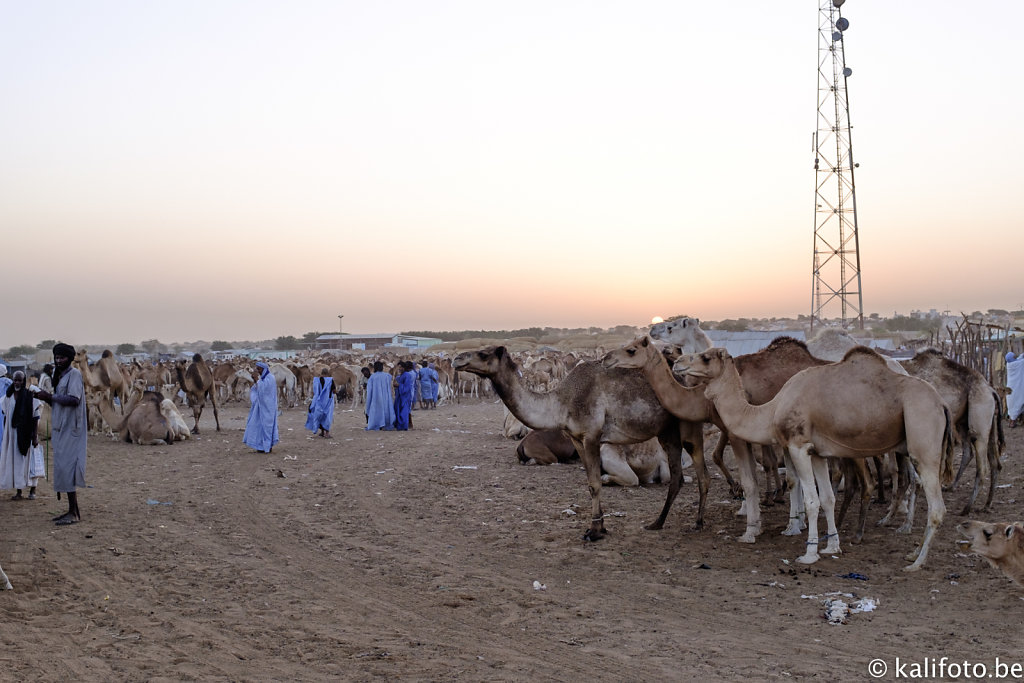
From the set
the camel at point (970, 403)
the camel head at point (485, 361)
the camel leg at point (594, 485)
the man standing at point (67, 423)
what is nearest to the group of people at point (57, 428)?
the man standing at point (67, 423)

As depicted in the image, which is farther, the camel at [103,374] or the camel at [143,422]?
the camel at [103,374]

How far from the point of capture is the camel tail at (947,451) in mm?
7162

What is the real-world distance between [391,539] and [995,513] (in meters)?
6.63

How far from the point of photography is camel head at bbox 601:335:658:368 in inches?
345

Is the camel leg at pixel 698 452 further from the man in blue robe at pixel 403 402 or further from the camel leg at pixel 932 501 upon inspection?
the man in blue robe at pixel 403 402

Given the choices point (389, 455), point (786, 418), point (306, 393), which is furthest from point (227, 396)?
point (786, 418)

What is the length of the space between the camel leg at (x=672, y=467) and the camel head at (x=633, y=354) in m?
0.93

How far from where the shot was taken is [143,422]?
17.9 m

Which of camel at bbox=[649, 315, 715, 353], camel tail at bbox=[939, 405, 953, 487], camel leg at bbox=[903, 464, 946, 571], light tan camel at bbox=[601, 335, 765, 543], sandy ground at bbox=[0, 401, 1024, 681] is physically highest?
camel at bbox=[649, 315, 715, 353]

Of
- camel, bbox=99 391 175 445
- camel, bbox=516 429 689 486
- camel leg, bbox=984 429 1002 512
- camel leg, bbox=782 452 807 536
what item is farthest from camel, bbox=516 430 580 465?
camel, bbox=99 391 175 445

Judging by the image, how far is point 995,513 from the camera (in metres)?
9.16

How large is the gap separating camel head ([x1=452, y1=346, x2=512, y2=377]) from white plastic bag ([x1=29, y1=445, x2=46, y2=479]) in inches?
239

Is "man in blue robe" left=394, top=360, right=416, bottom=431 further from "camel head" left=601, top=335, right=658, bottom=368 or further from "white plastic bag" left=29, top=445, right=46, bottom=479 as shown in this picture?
"camel head" left=601, top=335, right=658, bottom=368

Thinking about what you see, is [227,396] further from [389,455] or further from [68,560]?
[68,560]
